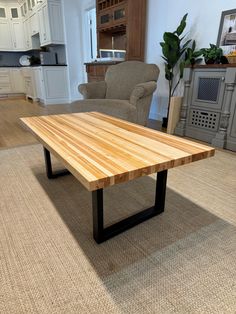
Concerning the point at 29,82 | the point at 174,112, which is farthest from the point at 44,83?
the point at 174,112

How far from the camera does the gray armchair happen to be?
237 cm

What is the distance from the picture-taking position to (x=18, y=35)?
20.7 ft

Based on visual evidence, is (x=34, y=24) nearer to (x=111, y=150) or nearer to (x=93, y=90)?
(x=93, y=90)

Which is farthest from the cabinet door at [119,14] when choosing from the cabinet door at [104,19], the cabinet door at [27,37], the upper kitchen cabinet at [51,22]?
the cabinet door at [27,37]

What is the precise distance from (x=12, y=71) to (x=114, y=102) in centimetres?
509

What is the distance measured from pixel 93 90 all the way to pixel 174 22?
146cm

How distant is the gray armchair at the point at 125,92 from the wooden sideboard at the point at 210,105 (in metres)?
0.47

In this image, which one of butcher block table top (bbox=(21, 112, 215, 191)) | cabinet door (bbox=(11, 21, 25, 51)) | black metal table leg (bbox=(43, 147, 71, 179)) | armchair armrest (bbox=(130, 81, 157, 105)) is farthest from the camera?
cabinet door (bbox=(11, 21, 25, 51))

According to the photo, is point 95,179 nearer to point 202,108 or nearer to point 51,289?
point 51,289

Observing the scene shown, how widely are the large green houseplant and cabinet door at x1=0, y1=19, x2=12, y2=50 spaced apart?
17.0 ft

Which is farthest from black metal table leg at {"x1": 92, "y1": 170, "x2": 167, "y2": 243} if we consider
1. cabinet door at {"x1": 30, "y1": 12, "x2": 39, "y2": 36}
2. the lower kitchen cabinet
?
cabinet door at {"x1": 30, "y1": 12, "x2": 39, "y2": 36}

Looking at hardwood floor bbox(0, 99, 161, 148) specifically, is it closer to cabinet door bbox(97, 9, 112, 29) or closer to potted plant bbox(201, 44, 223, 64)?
potted plant bbox(201, 44, 223, 64)

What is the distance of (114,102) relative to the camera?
242 centimetres

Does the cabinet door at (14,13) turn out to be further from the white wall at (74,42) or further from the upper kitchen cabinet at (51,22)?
the white wall at (74,42)
